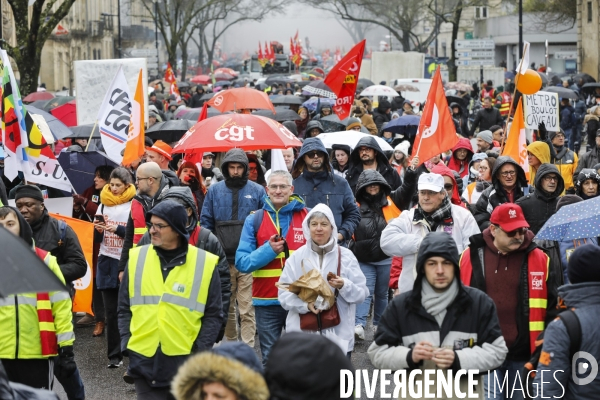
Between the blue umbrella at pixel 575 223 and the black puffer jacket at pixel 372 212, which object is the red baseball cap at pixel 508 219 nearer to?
the blue umbrella at pixel 575 223

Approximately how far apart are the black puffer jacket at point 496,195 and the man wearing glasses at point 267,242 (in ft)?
6.53

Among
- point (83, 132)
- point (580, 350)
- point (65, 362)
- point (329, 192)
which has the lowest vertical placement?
point (65, 362)

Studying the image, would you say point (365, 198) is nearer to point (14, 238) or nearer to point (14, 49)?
point (14, 238)

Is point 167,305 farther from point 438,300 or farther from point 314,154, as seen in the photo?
point 314,154

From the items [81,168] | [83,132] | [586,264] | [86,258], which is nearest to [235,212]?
[86,258]

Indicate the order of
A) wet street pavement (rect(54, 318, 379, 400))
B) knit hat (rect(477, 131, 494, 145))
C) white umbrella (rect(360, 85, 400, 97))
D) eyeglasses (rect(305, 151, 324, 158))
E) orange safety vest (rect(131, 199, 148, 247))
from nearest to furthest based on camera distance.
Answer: wet street pavement (rect(54, 318, 379, 400)), orange safety vest (rect(131, 199, 148, 247)), eyeglasses (rect(305, 151, 324, 158)), knit hat (rect(477, 131, 494, 145)), white umbrella (rect(360, 85, 400, 97))

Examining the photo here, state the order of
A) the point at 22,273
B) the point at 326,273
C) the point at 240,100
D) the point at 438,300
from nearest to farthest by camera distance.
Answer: the point at 22,273
the point at 438,300
the point at 326,273
the point at 240,100

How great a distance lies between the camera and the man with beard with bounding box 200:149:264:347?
29.0 feet

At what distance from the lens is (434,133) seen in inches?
404

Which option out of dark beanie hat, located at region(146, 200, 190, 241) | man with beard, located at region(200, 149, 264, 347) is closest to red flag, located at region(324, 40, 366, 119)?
man with beard, located at region(200, 149, 264, 347)

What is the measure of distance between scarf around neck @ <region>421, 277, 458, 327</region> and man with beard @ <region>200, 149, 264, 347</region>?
3.79m

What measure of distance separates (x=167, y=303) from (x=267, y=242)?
173 cm

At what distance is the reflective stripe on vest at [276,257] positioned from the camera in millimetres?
7613

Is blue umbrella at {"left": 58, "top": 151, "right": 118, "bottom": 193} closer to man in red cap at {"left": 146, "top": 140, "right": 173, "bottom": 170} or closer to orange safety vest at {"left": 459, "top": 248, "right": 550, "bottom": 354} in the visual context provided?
man in red cap at {"left": 146, "top": 140, "right": 173, "bottom": 170}
